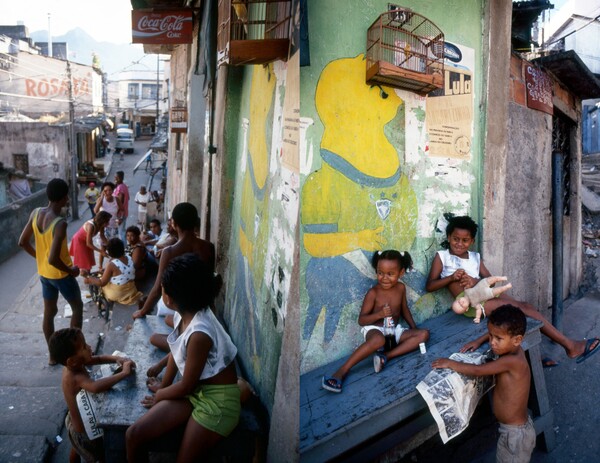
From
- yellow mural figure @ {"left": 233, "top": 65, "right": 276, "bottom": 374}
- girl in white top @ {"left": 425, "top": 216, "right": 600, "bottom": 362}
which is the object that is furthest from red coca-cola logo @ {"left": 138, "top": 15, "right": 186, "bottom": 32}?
girl in white top @ {"left": 425, "top": 216, "right": 600, "bottom": 362}

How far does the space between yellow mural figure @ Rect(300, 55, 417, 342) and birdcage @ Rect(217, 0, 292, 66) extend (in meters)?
0.34

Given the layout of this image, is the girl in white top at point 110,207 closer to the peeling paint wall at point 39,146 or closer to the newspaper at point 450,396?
the newspaper at point 450,396

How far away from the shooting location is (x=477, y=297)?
11.4 ft

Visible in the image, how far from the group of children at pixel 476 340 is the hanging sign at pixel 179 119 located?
6.09m

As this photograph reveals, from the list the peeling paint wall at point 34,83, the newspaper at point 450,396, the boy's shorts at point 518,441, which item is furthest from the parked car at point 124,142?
the boy's shorts at point 518,441

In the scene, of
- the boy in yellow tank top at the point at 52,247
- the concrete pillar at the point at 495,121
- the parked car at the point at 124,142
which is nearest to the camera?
the concrete pillar at the point at 495,121

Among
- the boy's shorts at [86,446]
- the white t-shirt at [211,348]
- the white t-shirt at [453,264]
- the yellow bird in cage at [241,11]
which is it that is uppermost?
the yellow bird in cage at [241,11]

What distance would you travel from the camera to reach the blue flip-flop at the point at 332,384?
2879 millimetres

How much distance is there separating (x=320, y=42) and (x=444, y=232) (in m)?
1.73

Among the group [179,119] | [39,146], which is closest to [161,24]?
[179,119]

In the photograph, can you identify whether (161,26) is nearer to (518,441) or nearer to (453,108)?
(453,108)

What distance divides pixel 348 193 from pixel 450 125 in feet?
3.61

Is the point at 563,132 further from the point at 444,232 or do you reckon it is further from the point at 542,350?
the point at 444,232

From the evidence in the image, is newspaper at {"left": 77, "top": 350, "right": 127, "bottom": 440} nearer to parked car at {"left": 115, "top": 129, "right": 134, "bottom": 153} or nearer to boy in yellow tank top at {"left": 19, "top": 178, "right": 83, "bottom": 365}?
boy in yellow tank top at {"left": 19, "top": 178, "right": 83, "bottom": 365}
